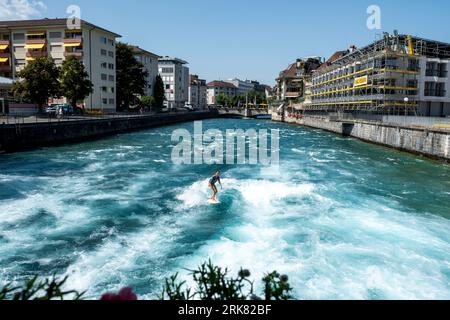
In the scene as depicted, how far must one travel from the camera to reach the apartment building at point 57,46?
68125mm

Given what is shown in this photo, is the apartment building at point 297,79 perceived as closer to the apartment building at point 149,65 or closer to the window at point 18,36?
the apartment building at point 149,65

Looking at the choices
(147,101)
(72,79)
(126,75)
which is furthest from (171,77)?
(72,79)

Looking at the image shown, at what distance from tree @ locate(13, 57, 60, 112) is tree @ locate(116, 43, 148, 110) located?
30.1 metres

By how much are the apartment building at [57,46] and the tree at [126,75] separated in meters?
7.67

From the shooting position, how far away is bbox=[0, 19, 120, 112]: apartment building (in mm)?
68125

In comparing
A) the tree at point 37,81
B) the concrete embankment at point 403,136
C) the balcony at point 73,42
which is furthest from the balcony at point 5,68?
the concrete embankment at point 403,136

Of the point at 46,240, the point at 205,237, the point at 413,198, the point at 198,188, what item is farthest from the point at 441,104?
the point at 46,240

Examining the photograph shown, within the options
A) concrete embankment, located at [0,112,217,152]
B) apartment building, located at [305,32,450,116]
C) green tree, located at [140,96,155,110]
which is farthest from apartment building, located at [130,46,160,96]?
apartment building, located at [305,32,450,116]

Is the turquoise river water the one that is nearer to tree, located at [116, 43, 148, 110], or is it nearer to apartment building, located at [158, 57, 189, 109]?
tree, located at [116, 43, 148, 110]

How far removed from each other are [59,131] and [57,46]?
34.4m

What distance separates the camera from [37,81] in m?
49.6

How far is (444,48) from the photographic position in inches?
2323

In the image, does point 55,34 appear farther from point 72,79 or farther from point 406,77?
point 406,77
